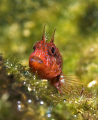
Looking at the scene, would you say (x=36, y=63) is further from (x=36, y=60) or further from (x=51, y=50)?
(x=51, y=50)

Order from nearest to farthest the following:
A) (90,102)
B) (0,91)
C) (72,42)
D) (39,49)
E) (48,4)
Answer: (0,91) → (90,102) → (39,49) → (72,42) → (48,4)

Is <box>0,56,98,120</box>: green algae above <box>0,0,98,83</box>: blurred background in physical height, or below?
below

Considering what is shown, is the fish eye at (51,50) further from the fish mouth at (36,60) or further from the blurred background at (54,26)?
the blurred background at (54,26)

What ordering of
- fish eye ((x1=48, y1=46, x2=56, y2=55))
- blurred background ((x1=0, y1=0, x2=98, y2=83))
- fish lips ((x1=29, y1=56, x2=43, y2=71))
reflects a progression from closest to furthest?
fish lips ((x1=29, y1=56, x2=43, y2=71)), fish eye ((x1=48, y1=46, x2=56, y2=55)), blurred background ((x1=0, y1=0, x2=98, y2=83))

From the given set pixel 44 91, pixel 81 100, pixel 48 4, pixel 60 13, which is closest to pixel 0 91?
pixel 44 91

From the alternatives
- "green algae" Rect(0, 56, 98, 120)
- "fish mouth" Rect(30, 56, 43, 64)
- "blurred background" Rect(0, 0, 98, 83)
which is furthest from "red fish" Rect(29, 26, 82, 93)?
"blurred background" Rect(0, 0, 98, 83)

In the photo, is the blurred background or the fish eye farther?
the blurred background

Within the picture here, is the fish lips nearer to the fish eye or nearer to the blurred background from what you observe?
the fish eye

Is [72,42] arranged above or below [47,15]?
below

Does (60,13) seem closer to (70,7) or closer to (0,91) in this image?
(70,7)
